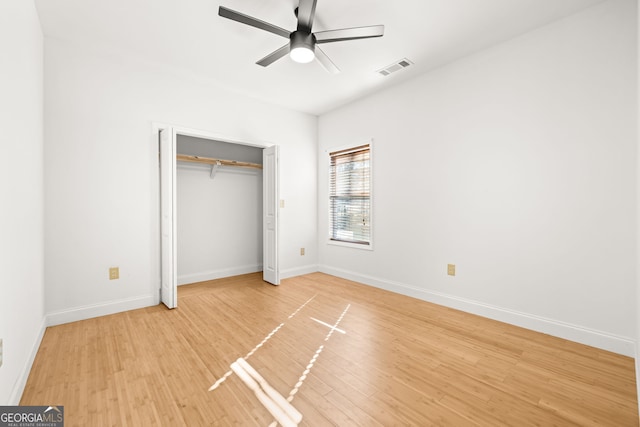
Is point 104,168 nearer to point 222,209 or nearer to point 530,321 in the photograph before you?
point 222,209

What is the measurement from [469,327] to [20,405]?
3.30 m

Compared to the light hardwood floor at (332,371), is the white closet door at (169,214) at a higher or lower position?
higher

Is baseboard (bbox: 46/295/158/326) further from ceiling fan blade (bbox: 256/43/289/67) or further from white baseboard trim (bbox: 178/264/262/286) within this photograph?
ceiling fan blade (bbox: 256/43/289/67)

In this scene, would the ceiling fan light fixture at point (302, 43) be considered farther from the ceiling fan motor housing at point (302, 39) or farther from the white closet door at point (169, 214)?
the white closet door at point (169, 214)

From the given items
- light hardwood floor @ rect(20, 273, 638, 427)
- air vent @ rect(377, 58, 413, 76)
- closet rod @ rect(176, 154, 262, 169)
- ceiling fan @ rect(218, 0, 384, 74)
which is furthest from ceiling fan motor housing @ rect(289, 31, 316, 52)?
light hardwood floor @ rect(20, 273, 638, 427)

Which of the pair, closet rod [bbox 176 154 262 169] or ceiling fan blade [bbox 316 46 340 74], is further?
closet rod [bbox 176 154 262 169]

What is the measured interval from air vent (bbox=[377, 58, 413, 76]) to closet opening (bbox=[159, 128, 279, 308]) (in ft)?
5.73

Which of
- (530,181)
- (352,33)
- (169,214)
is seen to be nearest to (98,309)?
(169,214)

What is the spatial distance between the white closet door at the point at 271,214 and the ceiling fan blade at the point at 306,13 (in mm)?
1847

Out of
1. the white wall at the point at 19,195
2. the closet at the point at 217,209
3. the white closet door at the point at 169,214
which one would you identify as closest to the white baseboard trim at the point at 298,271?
the closet at the point at 217,209

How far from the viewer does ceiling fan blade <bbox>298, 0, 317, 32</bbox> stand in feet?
6.51

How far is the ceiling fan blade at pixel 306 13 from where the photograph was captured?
6.51 ft

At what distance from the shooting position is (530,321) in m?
2.57

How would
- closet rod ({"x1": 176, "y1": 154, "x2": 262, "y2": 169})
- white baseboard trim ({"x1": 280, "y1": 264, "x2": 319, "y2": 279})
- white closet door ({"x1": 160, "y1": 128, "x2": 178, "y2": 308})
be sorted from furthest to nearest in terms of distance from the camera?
white baseboard trim ({"x1": 280, "y1": 264, "x2": 319, "y2": 279})
closet rod ({"x1": 176, "y1": 154, "x2": 262, "y2": 169})
white closet door ({"x1": 160, "y1": 128, "x2": 178, "y2": 308})
